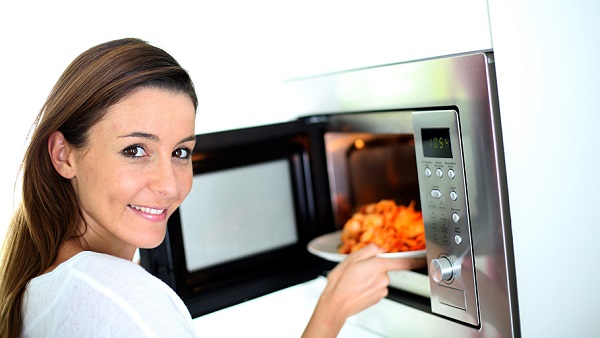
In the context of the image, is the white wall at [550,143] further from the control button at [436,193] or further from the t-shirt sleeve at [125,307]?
the t-shirt sleeve at [125,307]

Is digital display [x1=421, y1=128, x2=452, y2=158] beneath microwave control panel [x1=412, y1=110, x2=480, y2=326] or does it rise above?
above

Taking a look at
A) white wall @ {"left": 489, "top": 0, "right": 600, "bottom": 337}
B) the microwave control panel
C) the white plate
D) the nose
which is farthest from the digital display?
the nose

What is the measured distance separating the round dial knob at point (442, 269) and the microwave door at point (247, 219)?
351 mm

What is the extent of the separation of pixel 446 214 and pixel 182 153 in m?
0.41

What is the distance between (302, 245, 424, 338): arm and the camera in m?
0.95

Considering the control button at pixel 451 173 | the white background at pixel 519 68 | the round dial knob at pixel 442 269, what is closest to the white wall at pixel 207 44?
the white background at pixel 519 68

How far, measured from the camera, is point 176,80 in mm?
939

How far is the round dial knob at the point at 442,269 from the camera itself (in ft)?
3.07

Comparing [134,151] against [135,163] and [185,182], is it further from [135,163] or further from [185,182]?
[185,182]

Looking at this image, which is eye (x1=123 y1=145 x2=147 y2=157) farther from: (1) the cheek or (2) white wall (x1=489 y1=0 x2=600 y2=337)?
(2) white wall (x1=489 y1=0 x2=600 y2=337)

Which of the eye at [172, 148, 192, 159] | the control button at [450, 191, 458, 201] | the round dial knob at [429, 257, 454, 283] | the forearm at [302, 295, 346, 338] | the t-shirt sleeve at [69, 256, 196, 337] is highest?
the eye at [172, 148, 192, 159]

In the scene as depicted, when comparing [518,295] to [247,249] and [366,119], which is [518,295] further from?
[247,249]

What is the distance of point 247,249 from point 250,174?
144 millimetres

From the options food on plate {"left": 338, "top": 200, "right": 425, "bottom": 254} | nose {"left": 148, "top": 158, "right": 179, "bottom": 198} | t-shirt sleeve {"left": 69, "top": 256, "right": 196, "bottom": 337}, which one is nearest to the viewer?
t-shirt sleeve {"left": 69, "top": 256, "right": 196, "bottom": 337}
